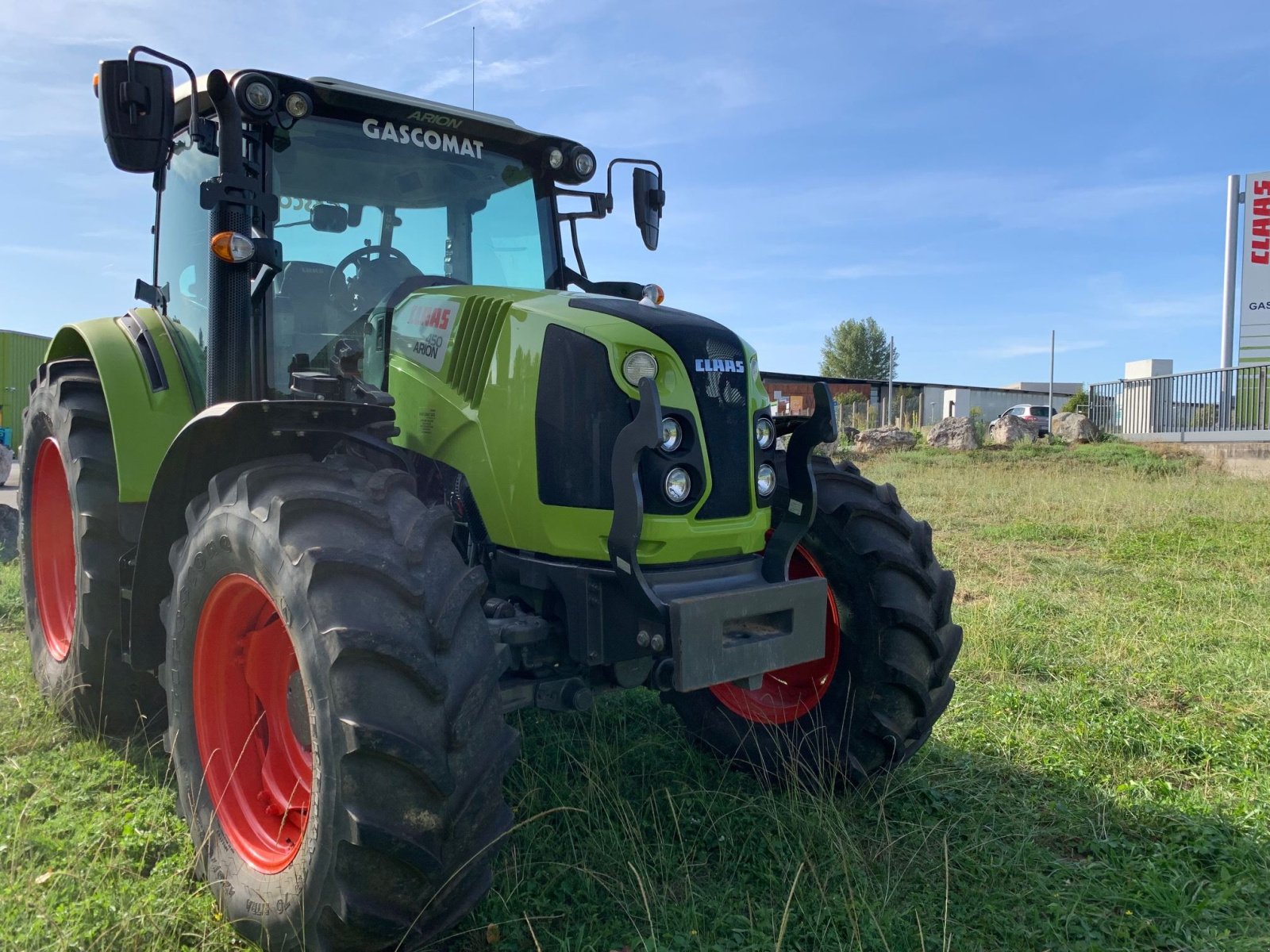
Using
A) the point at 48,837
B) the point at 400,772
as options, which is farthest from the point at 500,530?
the point at 48,837

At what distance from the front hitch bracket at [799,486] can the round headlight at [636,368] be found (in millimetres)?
573

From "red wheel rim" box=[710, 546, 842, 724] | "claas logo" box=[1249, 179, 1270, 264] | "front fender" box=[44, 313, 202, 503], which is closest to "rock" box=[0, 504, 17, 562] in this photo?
"front fender" box=[44, 313, 202, 503]

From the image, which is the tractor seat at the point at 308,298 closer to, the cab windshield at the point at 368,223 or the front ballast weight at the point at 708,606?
the cab windshield at the point at 368,223

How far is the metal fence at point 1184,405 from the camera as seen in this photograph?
61.3 feet

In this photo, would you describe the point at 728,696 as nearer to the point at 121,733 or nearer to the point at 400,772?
the point at 400,772

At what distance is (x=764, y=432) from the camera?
3182mm

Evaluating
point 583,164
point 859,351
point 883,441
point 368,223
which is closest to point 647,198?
point 583,164

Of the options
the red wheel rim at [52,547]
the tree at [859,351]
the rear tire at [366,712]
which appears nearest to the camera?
the rear tire at [366,712]

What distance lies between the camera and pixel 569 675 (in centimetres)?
300

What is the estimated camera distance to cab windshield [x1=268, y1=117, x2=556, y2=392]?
3.54 m

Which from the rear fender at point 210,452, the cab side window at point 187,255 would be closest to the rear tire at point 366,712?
the rear fender at point 210,452

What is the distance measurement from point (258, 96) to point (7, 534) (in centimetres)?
737

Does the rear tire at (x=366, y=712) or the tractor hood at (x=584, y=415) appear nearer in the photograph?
the rear tire at (x=366, y=712)

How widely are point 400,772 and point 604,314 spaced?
1.43 meters
